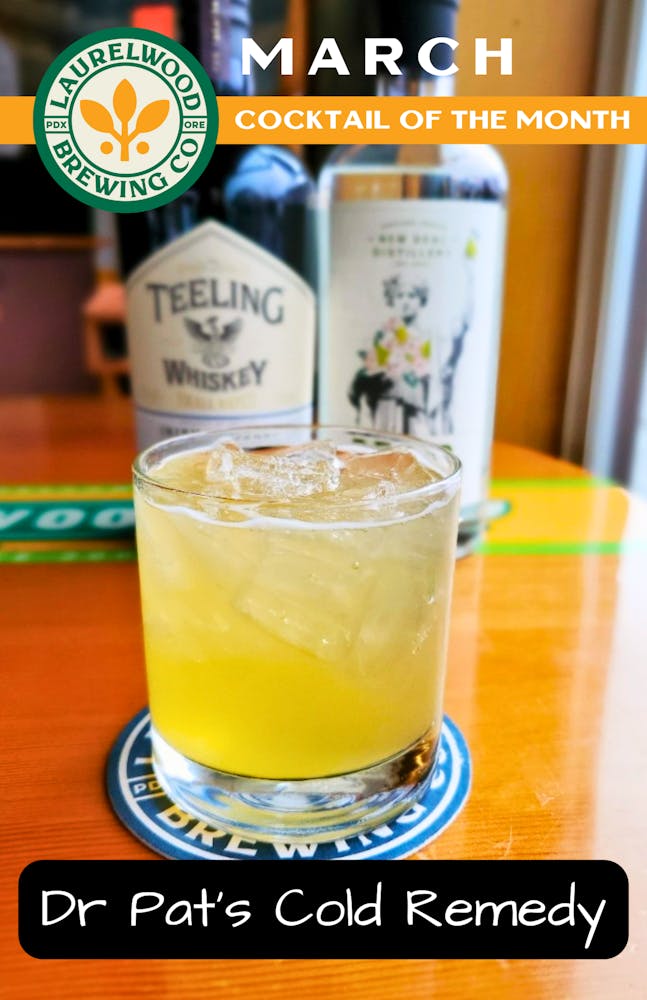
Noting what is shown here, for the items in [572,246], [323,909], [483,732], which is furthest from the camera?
[572,246]

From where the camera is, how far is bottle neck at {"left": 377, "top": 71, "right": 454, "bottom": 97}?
66 centimetres

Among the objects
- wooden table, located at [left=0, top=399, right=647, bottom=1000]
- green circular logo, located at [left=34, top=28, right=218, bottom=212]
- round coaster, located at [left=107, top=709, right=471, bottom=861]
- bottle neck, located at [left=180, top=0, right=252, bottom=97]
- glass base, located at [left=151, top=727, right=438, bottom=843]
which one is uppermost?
bottle neck, located at [left=180, top=0, right=252, bottom=97]

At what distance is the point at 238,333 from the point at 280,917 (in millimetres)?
458

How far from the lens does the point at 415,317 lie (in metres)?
A: 0.65

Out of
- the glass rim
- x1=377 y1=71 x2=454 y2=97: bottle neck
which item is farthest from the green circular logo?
the glass rim

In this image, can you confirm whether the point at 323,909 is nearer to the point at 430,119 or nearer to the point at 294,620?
the point at 294,620

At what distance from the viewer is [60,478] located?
928 mm

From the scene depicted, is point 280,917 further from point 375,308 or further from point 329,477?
point 375,308

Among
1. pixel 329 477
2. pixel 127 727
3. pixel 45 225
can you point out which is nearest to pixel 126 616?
pixel 127 727

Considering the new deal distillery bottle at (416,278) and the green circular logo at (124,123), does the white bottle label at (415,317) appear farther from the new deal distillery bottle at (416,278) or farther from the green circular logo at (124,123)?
the green circular logo at (124,123)

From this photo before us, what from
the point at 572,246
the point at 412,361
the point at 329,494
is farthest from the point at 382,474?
the point at 572,246

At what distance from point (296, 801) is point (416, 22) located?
562 mm

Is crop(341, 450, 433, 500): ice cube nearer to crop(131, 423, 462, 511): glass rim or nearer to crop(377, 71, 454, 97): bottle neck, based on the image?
crop(131, 423, 462, 511): glass rim

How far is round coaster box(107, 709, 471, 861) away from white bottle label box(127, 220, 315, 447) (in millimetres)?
339
